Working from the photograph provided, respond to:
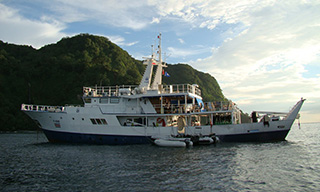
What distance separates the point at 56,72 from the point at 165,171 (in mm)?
76844

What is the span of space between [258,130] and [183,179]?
14.6 meters

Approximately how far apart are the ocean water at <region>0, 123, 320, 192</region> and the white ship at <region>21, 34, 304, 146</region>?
15.4ft

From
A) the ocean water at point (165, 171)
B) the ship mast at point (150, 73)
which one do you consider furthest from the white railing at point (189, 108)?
the ocean water at point (165, 171)

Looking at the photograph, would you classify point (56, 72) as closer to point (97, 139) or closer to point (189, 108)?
point (97, 139)

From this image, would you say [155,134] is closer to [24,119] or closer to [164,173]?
[164,173]

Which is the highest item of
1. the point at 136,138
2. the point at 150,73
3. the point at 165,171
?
the point at 150,73

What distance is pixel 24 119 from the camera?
64.9 meters

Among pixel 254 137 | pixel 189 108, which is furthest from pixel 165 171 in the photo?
pixel 254 137

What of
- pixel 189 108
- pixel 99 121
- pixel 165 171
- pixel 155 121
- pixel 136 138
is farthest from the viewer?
pixel 189 108

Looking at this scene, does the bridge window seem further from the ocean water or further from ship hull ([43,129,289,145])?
the ocean water

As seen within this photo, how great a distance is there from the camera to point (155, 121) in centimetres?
2511

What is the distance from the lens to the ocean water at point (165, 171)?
431 inches

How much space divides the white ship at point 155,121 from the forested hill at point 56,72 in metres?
42.6

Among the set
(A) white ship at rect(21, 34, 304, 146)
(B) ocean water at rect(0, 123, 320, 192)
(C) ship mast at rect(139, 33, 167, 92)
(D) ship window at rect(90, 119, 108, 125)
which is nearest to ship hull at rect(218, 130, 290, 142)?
(A) white ship at rect(21, 34, 304, 146)
